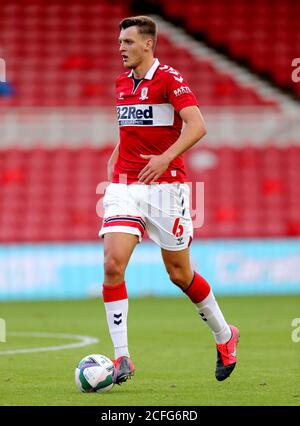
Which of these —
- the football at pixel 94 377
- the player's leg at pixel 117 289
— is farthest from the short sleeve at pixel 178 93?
the football at pixel 94 377

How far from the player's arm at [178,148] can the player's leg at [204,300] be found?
0.69 m

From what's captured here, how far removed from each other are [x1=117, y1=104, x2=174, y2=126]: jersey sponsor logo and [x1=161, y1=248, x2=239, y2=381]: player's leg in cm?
87

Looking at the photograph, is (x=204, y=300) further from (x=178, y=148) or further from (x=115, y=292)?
(x=178, y=148)

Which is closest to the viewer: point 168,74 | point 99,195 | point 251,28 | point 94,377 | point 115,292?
point 94,377

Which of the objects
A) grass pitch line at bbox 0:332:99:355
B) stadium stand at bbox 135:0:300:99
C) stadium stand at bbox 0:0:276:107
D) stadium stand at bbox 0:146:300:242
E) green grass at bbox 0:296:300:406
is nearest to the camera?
green grass at bbox 0:296:300:406

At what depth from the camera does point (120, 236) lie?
7.19m

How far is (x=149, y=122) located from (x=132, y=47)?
0.52 m

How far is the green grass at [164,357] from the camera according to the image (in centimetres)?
656

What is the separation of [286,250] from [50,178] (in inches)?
177

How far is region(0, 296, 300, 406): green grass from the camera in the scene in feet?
21.5

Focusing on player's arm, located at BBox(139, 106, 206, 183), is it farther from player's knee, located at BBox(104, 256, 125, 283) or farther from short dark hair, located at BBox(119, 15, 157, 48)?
short dark hair, located at BBox(119, 15, 157, 48)

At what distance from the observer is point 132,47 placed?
7488 millimetres

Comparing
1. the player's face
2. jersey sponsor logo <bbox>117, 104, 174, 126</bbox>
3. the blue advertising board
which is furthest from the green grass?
the player's face

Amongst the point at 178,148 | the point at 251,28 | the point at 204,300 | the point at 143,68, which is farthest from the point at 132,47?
the point at 251,28
